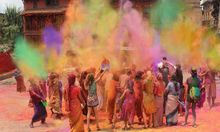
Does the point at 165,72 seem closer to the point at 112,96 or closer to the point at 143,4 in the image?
the point at 112,96

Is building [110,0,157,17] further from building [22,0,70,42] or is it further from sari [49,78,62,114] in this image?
sari [49,78,62,114]

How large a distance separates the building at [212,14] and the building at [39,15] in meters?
16.9

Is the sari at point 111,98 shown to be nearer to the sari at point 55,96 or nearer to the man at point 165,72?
the man at point 165,72

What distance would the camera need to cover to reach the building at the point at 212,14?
53844 millimetres

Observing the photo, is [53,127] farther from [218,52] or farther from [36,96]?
[218,52]

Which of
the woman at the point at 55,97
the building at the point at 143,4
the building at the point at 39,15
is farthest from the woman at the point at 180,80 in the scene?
the building at the point at 39,15

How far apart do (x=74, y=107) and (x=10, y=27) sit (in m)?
46.9

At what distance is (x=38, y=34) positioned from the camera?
1971 inches

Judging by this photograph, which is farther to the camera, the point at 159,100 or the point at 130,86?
the point at 159,100

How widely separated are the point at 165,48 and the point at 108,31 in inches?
217

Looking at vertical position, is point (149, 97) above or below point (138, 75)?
below

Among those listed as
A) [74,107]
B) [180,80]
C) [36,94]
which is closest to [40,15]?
[36,94]

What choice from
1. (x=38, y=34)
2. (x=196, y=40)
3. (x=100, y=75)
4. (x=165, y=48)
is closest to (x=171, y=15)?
(x=165, y=48)

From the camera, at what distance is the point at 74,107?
1145 cm
